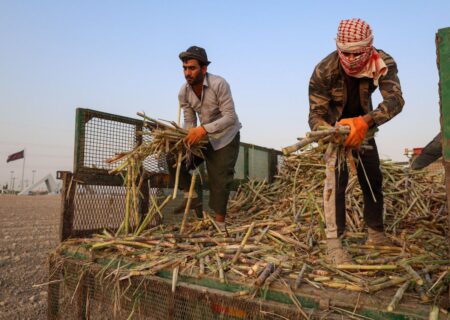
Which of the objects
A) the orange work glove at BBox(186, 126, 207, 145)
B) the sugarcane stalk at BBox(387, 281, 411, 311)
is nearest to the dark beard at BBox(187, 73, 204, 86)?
the orange work glove at BBox(186, 126, 207, 145)

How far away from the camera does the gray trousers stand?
13.2 feet

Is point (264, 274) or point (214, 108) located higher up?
point (214, 108)

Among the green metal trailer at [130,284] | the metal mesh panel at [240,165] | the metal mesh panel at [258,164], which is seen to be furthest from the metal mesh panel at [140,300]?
the metal mesh panel at [258,164]

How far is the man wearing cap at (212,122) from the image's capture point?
393 cm

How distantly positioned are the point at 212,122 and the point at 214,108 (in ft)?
1.00

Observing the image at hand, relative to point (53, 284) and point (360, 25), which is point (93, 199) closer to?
point (53, 284)

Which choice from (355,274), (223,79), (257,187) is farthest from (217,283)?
(257,187)

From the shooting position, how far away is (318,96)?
9.92ft

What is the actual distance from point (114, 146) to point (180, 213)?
3.52ft

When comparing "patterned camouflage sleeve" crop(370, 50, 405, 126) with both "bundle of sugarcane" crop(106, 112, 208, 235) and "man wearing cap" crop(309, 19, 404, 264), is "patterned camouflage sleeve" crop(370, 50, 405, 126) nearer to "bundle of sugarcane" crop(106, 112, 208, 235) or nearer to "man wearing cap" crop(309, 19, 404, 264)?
"man wearing cap" crop(309, 19, 404, 264)

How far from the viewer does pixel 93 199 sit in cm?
371

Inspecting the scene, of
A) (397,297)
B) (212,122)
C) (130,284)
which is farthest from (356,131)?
(212,122)

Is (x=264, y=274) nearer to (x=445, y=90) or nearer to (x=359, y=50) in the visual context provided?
(x=445, y=90)

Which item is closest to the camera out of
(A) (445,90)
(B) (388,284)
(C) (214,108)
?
(A) (445,90)
